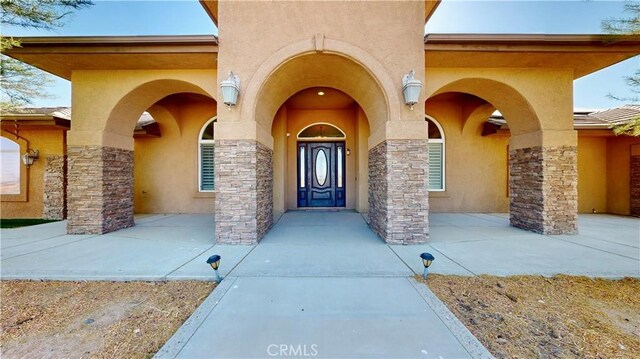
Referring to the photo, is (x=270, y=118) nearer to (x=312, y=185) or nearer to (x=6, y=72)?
(x=312, y=185)

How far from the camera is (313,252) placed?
4273 mm

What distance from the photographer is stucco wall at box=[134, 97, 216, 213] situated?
845 cm

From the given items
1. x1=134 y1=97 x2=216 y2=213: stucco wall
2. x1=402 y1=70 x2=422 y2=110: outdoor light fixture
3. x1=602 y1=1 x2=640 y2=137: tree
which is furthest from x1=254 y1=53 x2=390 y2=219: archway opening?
x1=602 y1=1 x2=640 y2=137: tree

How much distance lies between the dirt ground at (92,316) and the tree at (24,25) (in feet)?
11.4

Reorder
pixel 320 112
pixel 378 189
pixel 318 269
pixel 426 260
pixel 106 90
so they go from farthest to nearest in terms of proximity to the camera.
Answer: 1. pixel 320 112
2. pixel 106 90
3. pixel 378 189
4. pixel 318 269
5. pixel 426 260

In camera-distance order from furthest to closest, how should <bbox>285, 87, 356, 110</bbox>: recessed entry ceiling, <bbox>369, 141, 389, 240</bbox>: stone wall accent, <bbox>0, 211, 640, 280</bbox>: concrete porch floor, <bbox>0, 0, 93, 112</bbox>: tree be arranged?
<bbox>285, 87, 356, 110</bbox>: recessed entry ceiling
<bbox>369, 141, 389, 240</bbox>: stone wall accent
<bbox>0, 0, 93, 112</bbox>: tree
<bbox>0, 211, 640, 280</bbox>: concrete porch floor

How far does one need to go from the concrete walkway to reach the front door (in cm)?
243

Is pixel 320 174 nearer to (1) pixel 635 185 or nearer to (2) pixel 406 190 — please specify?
(2) pixel 406 190

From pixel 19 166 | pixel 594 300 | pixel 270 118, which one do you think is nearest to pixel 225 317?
pixel 594 300

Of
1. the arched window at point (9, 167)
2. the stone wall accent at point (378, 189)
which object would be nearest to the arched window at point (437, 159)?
the stone wall accent at point (378, 189)

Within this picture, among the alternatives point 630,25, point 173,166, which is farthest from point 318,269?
point 173,166

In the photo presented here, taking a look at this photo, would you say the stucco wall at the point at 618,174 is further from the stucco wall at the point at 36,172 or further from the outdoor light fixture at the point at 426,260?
the stucco wall at the point at 36,172

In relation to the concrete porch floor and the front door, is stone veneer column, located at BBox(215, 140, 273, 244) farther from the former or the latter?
the front door

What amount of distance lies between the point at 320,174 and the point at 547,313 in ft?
23.5
